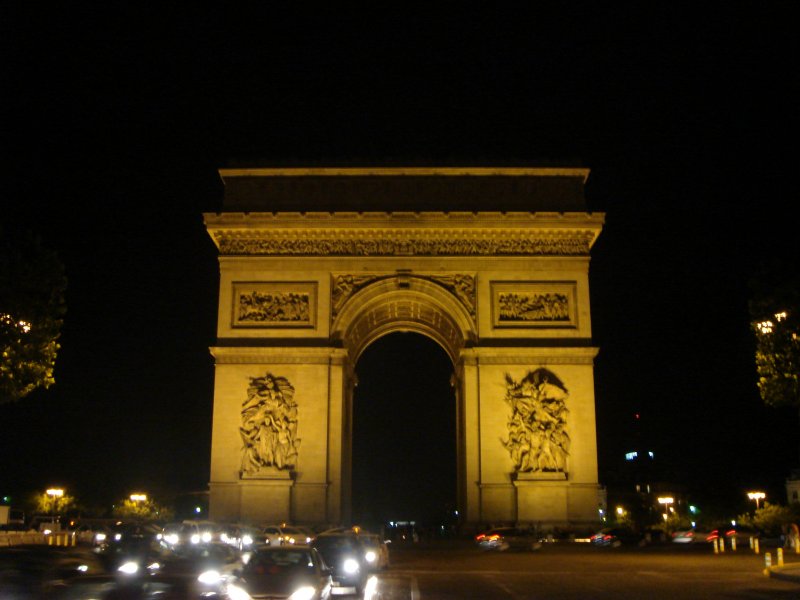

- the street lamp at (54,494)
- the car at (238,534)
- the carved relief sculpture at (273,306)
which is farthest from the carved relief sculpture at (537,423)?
the street lamp at (54,494)

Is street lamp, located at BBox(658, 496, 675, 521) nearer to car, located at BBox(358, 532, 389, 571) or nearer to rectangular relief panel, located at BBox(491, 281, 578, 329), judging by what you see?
rectangular relief panel, located at BBox(491, 281, 578, 329)

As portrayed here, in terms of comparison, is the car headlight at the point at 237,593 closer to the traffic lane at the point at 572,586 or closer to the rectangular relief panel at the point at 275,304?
the traffic lane at the point at 572,586

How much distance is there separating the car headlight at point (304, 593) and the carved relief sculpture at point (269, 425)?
2442cm

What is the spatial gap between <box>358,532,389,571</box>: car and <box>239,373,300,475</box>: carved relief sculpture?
11809mm

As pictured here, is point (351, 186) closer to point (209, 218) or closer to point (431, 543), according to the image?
point (209, 218)

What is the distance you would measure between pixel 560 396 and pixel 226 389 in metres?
13.5

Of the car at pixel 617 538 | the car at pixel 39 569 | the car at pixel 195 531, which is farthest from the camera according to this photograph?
the car at pixel 617 538

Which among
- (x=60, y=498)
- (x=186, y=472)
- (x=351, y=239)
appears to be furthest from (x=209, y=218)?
(x=186, y=472)

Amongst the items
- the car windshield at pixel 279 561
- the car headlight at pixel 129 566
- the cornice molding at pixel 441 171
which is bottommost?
the car headlight at pixel 129 566

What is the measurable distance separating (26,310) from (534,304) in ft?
65.2

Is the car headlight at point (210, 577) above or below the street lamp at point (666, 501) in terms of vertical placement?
below

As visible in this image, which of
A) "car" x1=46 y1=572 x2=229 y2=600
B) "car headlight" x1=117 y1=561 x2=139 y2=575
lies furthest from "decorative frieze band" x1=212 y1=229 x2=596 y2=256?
"car headlight" x1=117 y1=561 x2=139 y2=575

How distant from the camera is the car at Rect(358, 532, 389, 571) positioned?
2464 cm

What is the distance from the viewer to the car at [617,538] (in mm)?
37769
